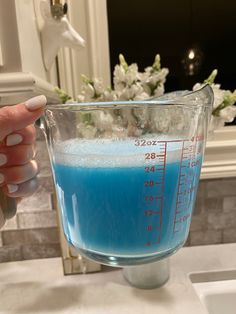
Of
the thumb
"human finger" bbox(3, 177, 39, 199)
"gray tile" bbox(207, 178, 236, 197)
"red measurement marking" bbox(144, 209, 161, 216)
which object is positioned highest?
the thumb

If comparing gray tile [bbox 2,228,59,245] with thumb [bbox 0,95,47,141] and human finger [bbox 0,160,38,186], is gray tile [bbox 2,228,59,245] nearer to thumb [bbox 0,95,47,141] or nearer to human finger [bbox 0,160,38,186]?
human finger [bbox 0,160,38,186]

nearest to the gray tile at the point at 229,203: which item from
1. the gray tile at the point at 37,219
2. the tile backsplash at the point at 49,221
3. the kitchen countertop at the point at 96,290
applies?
the tile backsplash at the point at 49,221

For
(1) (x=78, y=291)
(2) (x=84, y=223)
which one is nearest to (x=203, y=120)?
(2) (x=84, y=223)

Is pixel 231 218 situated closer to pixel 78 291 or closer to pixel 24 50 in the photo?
pixel 78 291

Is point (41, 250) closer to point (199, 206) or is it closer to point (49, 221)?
point (49, 221)

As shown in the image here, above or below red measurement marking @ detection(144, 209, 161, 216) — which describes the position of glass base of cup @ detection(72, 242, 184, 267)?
below

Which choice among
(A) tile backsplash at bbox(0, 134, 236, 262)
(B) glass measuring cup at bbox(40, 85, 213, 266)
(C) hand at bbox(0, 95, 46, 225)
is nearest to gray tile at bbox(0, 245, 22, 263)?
(A) tile backsplash at bbox(0, 134, 236, 262)

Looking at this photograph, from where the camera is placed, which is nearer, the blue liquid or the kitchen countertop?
the blue liquid
